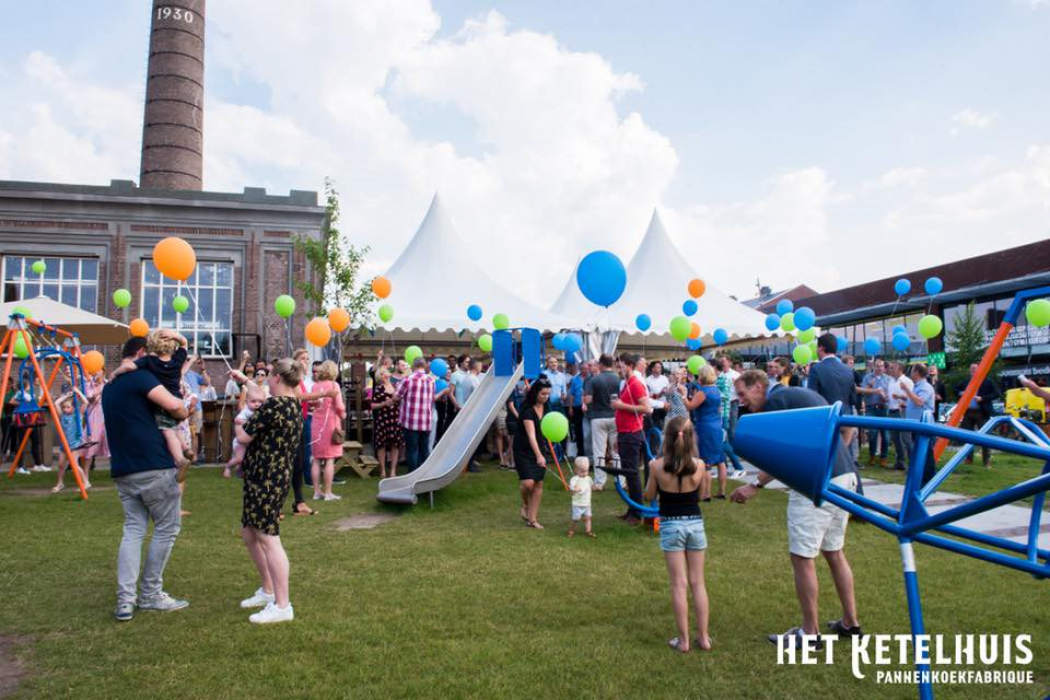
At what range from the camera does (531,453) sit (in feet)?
22.7

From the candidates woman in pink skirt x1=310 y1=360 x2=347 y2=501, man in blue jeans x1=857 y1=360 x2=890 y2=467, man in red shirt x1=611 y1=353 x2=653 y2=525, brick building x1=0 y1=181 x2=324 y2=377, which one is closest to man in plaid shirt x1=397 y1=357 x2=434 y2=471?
woman in pink skirt x1=310 y1=360 x2=347 y2=501

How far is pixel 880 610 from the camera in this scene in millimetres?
4328

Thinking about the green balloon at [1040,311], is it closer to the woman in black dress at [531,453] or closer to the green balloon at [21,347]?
the woman in black dress at [531,453]

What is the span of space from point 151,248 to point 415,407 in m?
12.9

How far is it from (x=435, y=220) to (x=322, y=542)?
39.5ft

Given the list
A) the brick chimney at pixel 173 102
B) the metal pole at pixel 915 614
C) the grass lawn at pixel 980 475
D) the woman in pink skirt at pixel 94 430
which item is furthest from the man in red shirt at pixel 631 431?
the brick chimney at pixel 173 102

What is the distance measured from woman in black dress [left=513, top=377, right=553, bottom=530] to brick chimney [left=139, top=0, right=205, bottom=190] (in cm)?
2716

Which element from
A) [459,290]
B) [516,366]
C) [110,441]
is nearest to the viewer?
[110,441]

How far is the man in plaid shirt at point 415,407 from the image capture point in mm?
9852

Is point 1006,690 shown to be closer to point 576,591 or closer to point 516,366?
point 576,591

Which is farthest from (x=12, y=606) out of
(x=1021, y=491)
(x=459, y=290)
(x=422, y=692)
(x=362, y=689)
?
→ (x=459, y=290)

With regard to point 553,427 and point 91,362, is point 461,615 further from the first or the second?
point 91,362

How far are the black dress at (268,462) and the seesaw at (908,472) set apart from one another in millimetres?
3292

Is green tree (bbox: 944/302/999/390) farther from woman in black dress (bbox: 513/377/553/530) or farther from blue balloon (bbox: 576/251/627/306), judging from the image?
woman in black dress (bbox: 513/377/553/530)
